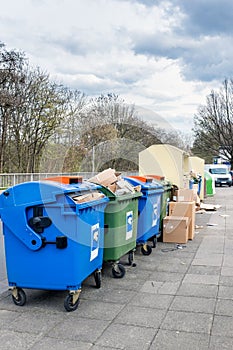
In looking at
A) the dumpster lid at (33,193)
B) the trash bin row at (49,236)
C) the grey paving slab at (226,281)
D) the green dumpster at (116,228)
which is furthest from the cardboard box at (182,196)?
the dumpster lid at (33,193)

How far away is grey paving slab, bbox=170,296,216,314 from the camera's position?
12.7 ft

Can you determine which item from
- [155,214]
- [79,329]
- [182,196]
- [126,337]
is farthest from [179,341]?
[182,196]

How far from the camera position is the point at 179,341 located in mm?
3129

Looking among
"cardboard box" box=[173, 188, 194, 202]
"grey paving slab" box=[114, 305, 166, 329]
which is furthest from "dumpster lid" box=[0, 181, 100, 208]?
"cardboard box" box=[173, 188, 194, 202]

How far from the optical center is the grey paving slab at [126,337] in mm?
3054

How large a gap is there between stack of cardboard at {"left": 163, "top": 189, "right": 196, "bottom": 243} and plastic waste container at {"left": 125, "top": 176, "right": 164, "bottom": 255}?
0.68 m

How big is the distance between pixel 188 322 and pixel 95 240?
4.52 ft

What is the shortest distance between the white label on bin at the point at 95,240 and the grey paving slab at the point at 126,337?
0.97m

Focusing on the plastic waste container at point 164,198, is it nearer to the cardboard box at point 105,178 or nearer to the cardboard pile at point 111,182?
the cardboard pile at point 111,182

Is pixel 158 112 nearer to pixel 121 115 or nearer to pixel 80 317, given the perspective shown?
pixel 80 317

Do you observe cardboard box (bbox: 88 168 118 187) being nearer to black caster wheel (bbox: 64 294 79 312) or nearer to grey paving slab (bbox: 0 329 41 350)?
black caster wheel (bbox: 64 294 79 312)

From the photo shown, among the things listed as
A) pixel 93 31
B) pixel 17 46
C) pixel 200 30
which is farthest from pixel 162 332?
pixel 17 46

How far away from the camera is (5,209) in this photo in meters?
3.87

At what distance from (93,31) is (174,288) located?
750 cm
